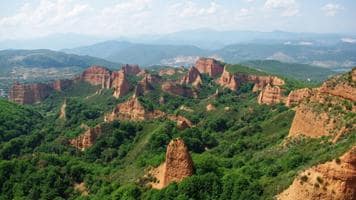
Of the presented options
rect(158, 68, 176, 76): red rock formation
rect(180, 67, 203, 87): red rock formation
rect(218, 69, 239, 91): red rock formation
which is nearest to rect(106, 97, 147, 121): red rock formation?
rect(218, 69, 239, 91): red rock formation

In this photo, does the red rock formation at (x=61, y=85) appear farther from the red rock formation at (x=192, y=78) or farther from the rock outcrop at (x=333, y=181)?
the rock outcrop at (x=333, y=181)

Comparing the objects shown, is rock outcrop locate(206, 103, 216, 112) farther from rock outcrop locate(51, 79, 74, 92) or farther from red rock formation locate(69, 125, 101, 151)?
rock outcrop locate(51, 79, 74, 92)

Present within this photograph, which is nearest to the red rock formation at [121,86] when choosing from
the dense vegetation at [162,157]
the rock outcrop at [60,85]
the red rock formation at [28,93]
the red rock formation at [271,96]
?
the dense vegetation at [162,157]

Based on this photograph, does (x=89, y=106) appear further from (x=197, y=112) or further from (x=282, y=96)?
(x=282, y=96)

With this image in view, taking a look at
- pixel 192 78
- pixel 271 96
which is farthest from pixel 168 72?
pixel 271 96

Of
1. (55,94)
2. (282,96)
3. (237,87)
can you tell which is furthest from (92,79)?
(282,96)

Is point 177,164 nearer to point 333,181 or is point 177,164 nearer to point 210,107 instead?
point 333,181
